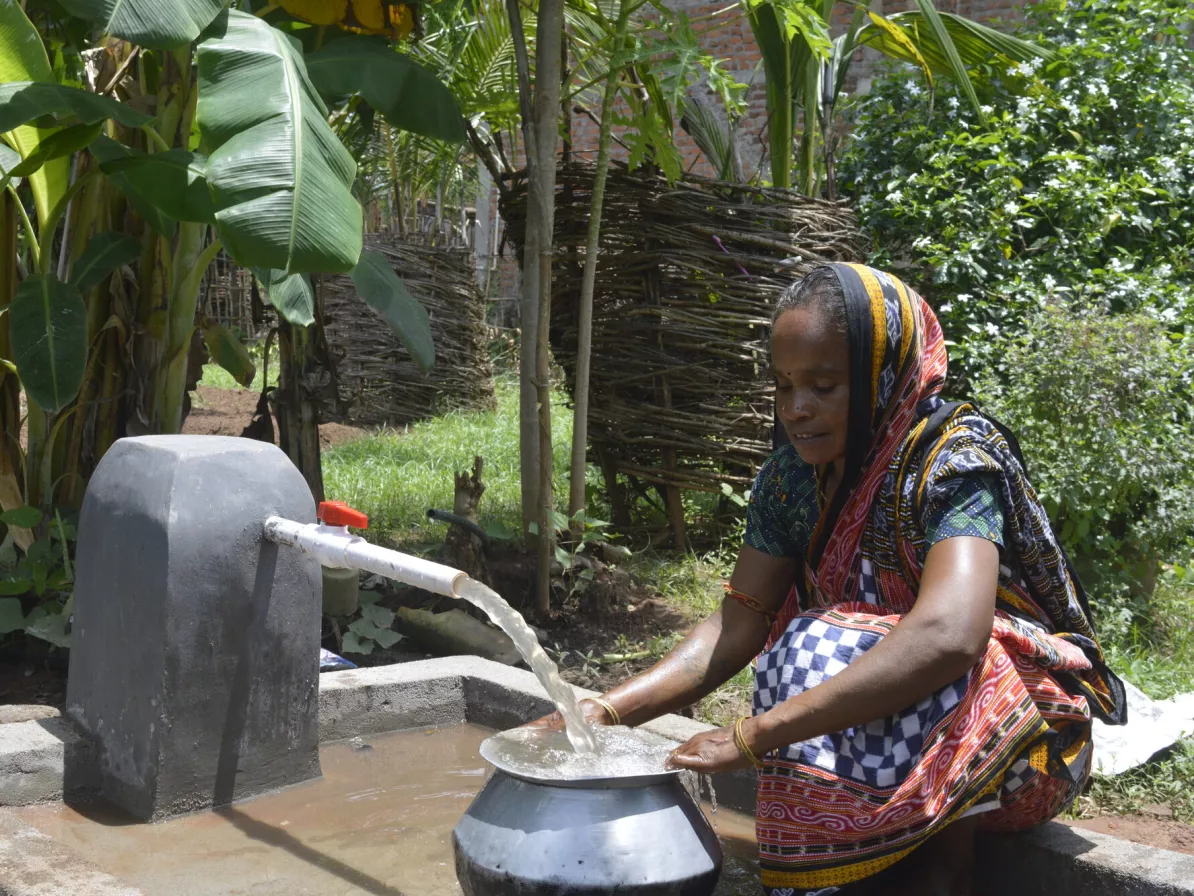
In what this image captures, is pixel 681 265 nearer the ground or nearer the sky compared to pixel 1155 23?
nearer the ground

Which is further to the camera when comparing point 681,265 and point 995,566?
point 681,265

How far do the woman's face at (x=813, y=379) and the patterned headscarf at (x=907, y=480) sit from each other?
2 centimetres

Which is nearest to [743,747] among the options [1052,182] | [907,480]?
[907,480]

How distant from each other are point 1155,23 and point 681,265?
10.6 feet

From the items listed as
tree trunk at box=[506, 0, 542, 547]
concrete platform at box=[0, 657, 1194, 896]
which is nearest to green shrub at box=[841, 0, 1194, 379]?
tree trunk at box=[506, 0, 542, 547]

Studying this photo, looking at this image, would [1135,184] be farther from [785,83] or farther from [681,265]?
[681,265]

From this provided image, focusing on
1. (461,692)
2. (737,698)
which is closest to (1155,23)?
(737,698)

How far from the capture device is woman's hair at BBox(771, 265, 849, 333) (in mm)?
2006

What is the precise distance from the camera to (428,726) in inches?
124

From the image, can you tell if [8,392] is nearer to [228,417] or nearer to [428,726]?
[428,726]

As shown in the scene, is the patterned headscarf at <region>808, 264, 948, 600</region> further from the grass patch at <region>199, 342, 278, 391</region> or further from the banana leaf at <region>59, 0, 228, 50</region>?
the grass patch at <region>199, 342, 278, 391</region>

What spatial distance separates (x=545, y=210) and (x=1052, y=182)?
8.74 feet

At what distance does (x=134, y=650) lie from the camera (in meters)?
2.47

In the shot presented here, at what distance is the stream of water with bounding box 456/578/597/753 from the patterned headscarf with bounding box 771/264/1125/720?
0.52m
